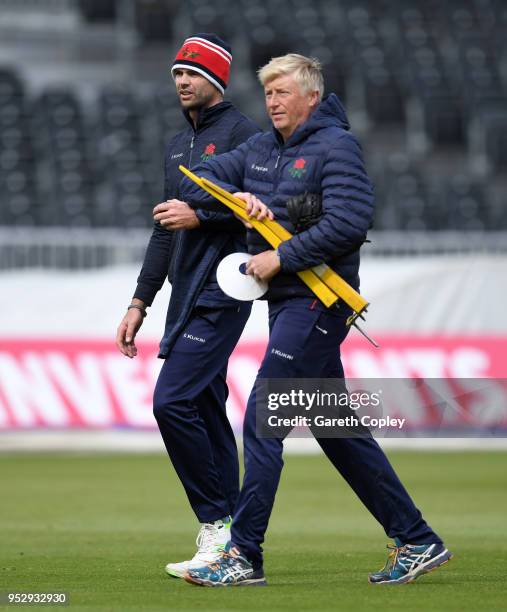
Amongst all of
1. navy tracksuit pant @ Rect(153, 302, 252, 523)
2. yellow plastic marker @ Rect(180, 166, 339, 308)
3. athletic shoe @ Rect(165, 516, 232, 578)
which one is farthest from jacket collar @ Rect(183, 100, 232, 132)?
athletic shoe @ Rect(165, 516, 232, 578)

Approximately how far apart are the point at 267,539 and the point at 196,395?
7.49ft

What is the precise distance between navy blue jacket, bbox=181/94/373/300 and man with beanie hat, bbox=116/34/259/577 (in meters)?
0.32

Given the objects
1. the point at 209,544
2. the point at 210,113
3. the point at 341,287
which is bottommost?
the point at 209,544

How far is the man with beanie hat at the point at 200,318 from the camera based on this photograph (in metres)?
6.84

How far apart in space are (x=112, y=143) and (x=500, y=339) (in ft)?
29.5

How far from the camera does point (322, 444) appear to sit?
6.42m

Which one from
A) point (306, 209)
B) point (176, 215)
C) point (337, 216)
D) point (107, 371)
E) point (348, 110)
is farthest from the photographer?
point (348, 110)

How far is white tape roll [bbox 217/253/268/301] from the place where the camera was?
6.39m

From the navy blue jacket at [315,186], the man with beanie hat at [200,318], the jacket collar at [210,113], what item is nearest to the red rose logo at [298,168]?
the navy blue jacket at [315,186]

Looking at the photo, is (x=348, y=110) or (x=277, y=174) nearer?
(x=277, y=174)

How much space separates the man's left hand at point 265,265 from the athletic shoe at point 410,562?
4.16 ft

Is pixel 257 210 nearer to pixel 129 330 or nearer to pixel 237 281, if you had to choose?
pixel 237 281

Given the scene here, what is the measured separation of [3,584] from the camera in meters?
6.41

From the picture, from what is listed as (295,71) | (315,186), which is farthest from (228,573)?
(295,71)
